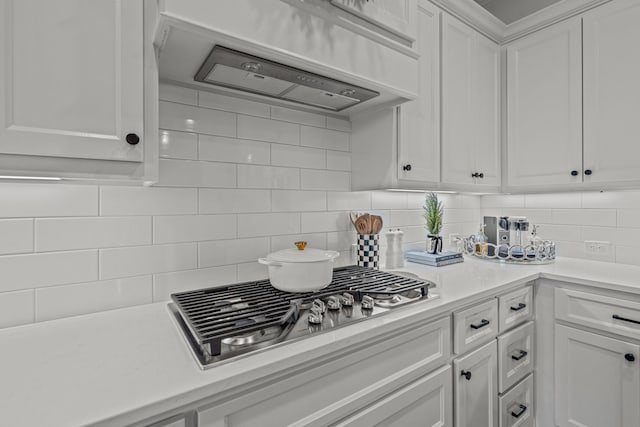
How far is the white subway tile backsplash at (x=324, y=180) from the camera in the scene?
1.59 m

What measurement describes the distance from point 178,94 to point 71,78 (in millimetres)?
494

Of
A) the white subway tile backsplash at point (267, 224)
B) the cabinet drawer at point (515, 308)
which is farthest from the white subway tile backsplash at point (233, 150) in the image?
the cabinet drawer at point (515, 308)

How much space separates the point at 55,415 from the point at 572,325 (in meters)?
2.00

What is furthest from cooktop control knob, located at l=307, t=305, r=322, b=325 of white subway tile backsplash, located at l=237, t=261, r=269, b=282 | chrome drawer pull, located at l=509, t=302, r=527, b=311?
chrome drawer pull, located at l=509, t=302, r=527, b=311

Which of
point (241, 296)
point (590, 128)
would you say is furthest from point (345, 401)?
point (590, 128)

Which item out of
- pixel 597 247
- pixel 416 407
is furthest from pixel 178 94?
pixel 597 247

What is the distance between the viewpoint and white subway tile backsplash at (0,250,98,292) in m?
0.95

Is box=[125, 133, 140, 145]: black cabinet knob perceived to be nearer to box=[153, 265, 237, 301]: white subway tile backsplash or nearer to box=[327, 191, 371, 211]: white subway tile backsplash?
box=[153, 265, 237, 301]: white subway tile backsplash

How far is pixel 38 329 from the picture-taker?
93 cm

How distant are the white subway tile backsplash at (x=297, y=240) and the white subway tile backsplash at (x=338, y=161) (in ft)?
1.20

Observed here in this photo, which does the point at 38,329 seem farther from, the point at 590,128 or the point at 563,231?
the point at 563,231

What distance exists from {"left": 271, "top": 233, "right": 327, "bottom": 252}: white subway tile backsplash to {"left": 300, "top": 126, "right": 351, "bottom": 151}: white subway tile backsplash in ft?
1.49

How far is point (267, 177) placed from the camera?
1466 millimetres

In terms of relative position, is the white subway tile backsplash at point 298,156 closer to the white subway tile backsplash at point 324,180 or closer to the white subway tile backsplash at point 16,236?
the white subway tile backsplash at point 324,180
